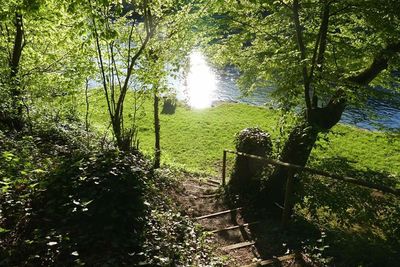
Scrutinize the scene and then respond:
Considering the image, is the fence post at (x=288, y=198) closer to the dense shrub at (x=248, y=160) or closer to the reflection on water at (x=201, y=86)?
the dense shrub at (x=248, y=160)

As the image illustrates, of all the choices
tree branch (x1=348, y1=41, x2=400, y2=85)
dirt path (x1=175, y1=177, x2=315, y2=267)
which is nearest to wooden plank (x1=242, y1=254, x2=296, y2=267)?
dirt path (x1=175, y1=177, x2=315, y2=267)

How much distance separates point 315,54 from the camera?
7496 millimetres

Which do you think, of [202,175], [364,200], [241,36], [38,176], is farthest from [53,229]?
[202,175]

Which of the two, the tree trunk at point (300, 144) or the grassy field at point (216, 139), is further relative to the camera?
the grassy field at point (216, 139)

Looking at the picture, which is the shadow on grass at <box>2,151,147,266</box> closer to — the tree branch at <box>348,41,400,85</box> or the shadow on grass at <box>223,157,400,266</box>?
the shadow on grass at <box>223,157,400,266</box>

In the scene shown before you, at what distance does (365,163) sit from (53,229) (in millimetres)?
15738

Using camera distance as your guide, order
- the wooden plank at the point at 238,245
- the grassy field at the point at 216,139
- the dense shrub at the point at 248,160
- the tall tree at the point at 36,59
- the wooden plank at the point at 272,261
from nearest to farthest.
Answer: the wooden plank at the point at 272,261
the wooden plank at the point at 238,245
the dense shrub at the point at 248,160
the tall tree at the point at 36,59
the grassy field at the point at 216,139

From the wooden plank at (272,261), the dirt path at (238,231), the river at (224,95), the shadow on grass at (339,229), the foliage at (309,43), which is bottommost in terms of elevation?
the dirt path at (238,231)

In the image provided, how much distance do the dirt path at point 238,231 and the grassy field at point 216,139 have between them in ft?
14.3

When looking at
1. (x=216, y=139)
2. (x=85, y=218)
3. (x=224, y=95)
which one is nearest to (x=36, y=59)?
(x=85, y=218)

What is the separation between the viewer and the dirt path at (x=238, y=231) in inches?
263

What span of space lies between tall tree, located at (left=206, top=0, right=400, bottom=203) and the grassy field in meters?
4.36

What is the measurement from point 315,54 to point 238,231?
14.5 feet

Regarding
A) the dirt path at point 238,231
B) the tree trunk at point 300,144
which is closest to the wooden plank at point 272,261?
Answer: the dirt path at point 238,231
